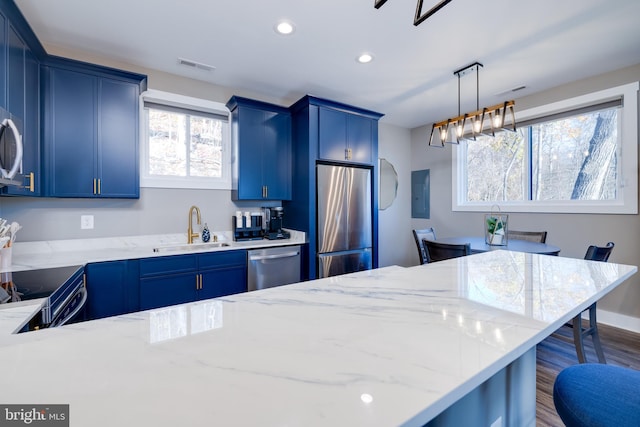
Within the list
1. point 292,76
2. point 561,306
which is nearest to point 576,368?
point 561,306

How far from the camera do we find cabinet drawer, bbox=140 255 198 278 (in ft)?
7.44

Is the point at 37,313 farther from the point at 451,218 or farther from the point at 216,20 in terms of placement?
the point at 451,218

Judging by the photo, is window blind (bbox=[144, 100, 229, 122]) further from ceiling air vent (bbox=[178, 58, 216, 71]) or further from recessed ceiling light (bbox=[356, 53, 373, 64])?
recessed ceiling light (bbox=[356, 53, 373, 64])

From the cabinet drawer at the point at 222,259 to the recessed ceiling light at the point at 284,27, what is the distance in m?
1.98

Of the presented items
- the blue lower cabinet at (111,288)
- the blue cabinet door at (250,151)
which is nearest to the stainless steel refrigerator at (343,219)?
the blue cabinet door at (250,151)

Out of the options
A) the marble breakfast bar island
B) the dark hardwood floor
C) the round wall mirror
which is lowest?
the dark hardwood floor

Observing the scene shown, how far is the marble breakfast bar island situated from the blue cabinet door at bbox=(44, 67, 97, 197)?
5.25 feet

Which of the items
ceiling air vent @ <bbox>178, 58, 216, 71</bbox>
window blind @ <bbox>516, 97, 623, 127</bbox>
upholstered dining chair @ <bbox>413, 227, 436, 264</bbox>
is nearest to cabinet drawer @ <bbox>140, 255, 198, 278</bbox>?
ceiling air vent @ <bbox>178, 58, 216, 71</bbox>

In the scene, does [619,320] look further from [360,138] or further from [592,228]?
[360,138]

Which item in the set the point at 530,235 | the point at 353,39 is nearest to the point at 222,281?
the point at 353,39

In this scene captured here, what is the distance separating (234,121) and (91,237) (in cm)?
181

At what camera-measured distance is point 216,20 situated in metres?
2.08

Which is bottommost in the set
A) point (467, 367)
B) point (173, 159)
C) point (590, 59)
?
point (467, 367)

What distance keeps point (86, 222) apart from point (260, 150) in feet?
5.87
